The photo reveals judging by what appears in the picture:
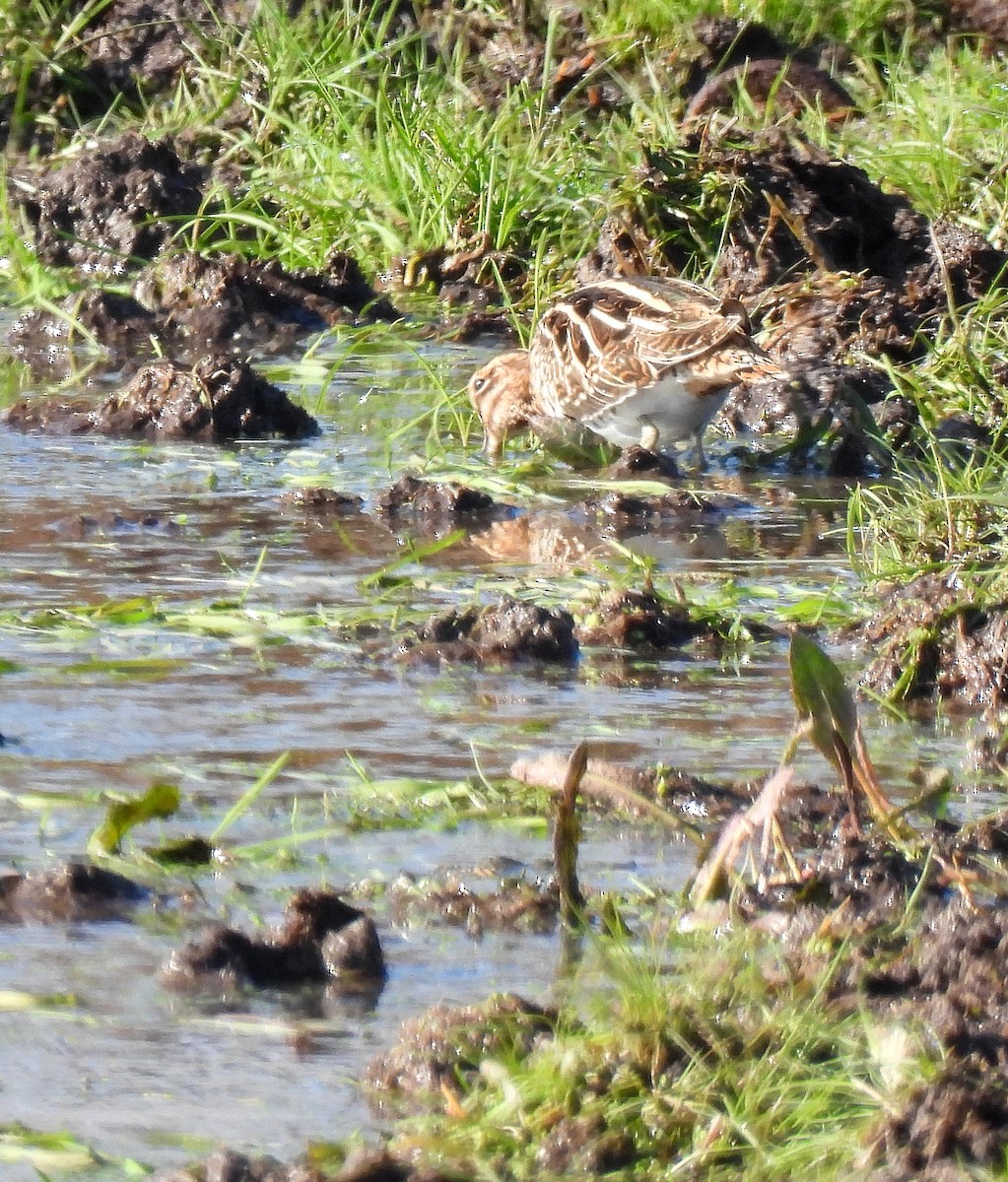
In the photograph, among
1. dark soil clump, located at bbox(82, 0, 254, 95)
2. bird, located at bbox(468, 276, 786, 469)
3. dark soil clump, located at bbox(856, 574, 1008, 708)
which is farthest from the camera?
dark soil clump, located at bbox(82, 0, 254, 95)

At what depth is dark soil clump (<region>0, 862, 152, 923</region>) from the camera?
352 centimetres

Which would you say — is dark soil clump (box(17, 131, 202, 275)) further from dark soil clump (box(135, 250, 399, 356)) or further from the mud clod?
the mud clod

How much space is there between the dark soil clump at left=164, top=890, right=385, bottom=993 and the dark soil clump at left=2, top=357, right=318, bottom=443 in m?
4.87

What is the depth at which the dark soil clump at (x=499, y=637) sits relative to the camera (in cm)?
512

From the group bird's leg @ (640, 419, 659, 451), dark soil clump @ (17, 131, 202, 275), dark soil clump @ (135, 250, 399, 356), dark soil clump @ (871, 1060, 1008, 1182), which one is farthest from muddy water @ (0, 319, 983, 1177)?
dark soil clump @ (17, 131, 202, 275)

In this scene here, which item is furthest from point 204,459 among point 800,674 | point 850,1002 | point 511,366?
point 850,1002

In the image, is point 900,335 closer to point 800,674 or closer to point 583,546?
point 583,546

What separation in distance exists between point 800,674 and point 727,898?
400mm

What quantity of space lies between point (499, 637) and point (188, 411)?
3.22 meters

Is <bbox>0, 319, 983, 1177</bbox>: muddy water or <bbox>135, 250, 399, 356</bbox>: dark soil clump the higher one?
<bbox>135, 250, 399, 356</bbox>: dark soil clump

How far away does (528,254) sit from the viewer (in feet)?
34.7

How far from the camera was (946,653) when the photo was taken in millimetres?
5012

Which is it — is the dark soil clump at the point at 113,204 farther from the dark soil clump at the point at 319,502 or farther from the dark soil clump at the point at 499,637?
the dark soil clump at the point at 499,637

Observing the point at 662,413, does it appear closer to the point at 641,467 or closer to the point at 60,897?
the point at 641,467
